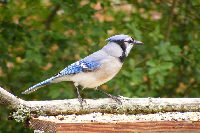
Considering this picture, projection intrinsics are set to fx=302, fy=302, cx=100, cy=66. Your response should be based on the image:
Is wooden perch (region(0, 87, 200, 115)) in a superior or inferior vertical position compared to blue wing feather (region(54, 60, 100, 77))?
inferior

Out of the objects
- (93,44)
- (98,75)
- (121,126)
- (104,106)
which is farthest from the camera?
(93,44)

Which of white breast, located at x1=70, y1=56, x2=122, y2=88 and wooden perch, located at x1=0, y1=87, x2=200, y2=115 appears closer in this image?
wooden perch, located at x1=0, y1=87, x2=200, y2=115

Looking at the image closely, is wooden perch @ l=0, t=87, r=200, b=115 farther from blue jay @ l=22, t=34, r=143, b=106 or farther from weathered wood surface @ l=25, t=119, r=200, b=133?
weathered wood surface @ l=25, t=119, r=200, b=133

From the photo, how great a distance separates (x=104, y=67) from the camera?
8.95 feet

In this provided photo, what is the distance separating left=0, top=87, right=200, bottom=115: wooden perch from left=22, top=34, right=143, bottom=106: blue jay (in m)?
0.10

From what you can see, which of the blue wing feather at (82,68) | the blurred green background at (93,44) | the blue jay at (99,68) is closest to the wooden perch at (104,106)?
the blue jay at (99,68)

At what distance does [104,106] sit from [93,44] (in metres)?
1.76

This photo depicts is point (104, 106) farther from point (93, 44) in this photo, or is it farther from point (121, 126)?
point (93, 44)

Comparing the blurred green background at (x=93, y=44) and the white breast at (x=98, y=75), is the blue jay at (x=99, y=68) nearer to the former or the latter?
the white breast at (x=98, y=75)

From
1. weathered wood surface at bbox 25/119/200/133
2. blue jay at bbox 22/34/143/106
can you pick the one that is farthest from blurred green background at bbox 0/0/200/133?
weathered wood surface at bbox 25/119/200/133

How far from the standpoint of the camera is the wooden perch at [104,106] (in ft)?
7.67

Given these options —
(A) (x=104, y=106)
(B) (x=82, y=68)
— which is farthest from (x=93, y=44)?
(A) (x=104, y=106)

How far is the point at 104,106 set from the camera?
2594 millimetres

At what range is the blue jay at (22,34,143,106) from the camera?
8.90 feet
